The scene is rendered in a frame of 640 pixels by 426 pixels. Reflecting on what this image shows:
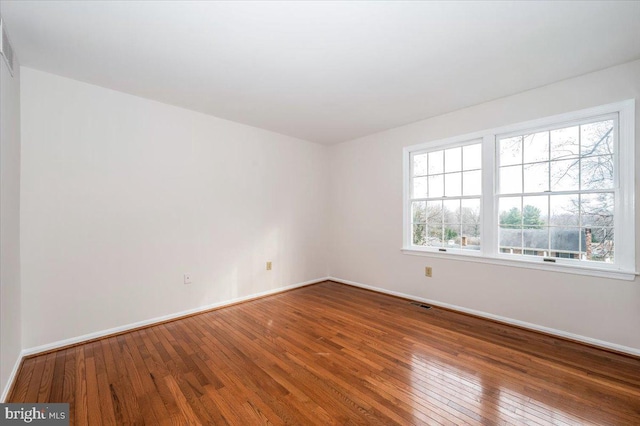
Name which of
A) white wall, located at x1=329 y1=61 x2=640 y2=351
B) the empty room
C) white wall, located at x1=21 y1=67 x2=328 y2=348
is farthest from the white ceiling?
white wall, located at x1=21 y1=67 x2=328 y2=348

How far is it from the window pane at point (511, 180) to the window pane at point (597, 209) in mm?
558

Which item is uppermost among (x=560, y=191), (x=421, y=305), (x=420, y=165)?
(x=420, y=165)

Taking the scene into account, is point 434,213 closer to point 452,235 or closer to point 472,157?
point 452,235

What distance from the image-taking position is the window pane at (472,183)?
3.36 metres

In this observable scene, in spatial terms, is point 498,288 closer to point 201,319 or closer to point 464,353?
point 464,353

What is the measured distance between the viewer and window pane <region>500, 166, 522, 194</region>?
3047mm

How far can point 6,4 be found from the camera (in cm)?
169

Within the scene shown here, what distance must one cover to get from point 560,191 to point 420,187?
1.56 m

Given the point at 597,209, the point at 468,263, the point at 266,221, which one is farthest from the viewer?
the point at 266,221

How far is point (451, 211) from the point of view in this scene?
3619mm

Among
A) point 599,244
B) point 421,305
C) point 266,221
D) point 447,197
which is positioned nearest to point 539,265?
point 599,244

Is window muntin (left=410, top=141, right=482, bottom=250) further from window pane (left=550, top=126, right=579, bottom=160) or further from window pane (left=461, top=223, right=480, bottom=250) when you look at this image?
window pane (left=550, top=126, right=579, bottom=160)

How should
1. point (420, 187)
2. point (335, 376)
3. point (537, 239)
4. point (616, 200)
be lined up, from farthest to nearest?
point (420, 187) → point (537, 239) → point (616, 200) → point (335, 376)

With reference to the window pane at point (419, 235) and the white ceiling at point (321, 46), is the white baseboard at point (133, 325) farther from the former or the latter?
the white ceiling at point (321, 46)
